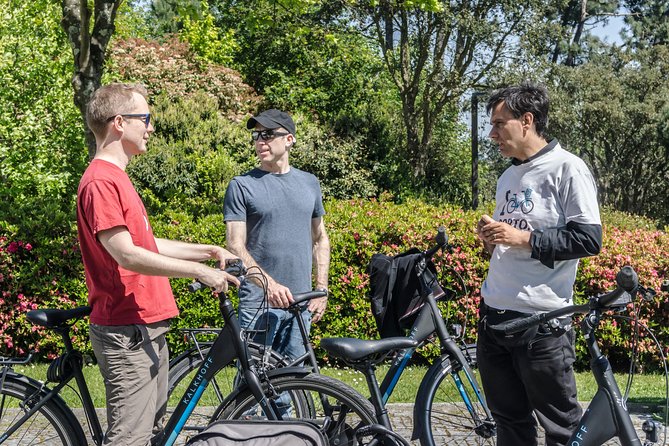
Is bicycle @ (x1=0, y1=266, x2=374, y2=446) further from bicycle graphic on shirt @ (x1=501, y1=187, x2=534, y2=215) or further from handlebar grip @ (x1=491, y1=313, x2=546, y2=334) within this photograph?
bicycle graphic on shirt @ (x1=501, y1=187, x2=534, y2=215)

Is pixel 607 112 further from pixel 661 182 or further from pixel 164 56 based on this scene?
pixel 164 56

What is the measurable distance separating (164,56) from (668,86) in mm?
15256

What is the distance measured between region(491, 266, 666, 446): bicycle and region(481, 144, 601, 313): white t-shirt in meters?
0.37

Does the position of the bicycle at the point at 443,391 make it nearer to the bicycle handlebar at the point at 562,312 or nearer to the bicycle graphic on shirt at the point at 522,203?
the bicycle graphic on shirt at the point at 522,203

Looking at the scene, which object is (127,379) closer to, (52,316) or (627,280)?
(52,316)

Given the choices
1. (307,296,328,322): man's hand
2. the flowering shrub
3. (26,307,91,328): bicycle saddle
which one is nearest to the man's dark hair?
(307,296,328,322): man's hand

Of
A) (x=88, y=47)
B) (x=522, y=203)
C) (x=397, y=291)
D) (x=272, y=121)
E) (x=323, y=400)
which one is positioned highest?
(x=88, y=47)

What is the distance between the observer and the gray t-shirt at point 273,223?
4.59m

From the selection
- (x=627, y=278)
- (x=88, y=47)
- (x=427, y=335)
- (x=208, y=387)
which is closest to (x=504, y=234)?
(x=627, y=278)

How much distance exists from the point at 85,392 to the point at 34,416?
0.83 ft

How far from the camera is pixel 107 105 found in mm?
3514

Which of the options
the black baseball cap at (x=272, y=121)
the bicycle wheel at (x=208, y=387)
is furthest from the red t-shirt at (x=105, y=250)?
the black baseball cap at (x=272, y=121)

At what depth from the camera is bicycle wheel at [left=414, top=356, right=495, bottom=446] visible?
165 inches

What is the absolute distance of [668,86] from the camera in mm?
24297
